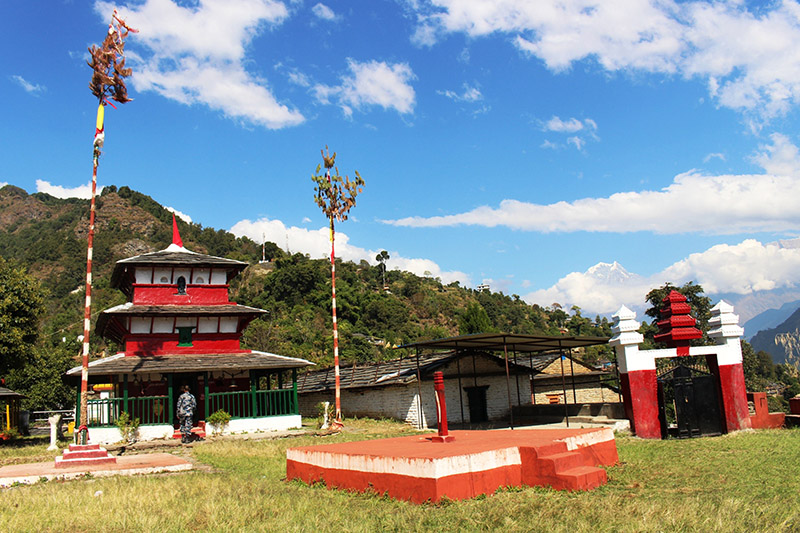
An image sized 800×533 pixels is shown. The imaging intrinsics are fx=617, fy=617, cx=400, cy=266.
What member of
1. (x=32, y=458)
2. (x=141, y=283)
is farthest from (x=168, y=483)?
(x=141, y=283)

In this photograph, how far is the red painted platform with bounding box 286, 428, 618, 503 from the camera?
8609 mm

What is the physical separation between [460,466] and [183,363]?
17003 mm

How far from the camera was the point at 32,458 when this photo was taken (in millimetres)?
17625

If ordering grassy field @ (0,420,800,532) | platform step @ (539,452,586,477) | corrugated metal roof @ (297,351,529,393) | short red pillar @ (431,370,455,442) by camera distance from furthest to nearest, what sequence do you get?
1. corrugated metal roof @ (297,351,529,393)
2. short red pillar @ (431,370,455,442)
3. platform step @ (539,452,586,477)
4. grassy field @ (0,420,800,532)

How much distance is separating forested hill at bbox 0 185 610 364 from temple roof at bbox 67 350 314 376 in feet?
96.4

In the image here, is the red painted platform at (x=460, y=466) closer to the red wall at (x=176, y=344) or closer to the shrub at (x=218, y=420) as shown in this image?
the shrub at (x=218, y=420)

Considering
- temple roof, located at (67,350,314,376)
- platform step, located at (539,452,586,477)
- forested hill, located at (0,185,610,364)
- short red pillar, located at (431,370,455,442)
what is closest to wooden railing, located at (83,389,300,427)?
temple roof, located at (67,350,314,376)

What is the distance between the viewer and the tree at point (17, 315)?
2219 cm

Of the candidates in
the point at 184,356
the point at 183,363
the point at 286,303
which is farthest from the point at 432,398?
the point at 286,303

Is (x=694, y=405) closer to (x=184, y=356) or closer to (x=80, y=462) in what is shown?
(x=80, y=462)

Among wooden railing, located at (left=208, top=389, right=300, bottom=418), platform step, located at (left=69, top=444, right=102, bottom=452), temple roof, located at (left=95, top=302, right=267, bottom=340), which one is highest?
temple roof, located at (left=95, top=302, right=267, bottom=340)

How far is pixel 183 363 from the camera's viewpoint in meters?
23.1

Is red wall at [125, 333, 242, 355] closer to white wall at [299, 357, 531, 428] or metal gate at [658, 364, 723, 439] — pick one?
white wall at [299, 357, 531, 428]

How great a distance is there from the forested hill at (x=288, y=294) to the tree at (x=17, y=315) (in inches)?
1208
